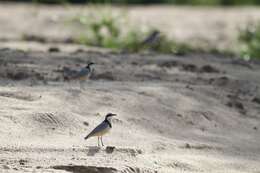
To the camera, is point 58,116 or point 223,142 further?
point 223,142

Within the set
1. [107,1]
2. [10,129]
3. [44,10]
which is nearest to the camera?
[10,129]

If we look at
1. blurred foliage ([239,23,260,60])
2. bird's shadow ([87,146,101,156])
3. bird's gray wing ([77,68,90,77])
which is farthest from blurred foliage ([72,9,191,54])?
bird's shadow ([87,146,101,156])

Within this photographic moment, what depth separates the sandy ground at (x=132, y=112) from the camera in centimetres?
710

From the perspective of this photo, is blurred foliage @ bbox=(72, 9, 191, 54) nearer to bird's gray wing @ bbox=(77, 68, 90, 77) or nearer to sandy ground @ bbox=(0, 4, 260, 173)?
sandy ground @ bbox=(0, 4, 260, 173)

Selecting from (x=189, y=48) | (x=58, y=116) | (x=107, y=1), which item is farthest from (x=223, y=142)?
(x=107, y=1)

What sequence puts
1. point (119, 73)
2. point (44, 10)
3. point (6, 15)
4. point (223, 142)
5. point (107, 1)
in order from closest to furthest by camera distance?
1. point (223, 142)
2. point (119, 73)
3. point (6, 15)
4. point (44, 10)
5. point (107, 1)

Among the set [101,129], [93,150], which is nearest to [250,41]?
[101,129]

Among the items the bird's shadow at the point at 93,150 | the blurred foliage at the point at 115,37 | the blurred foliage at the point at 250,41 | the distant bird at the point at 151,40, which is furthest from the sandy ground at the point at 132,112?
the blurred foliage at the point at 250,41

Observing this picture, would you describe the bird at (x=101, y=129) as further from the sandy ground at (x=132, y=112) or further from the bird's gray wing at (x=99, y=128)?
the sandy ground at (x=132, y=112)

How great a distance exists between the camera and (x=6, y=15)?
705 inches

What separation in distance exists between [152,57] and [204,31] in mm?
6909

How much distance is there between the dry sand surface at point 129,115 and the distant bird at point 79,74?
0.12 meters

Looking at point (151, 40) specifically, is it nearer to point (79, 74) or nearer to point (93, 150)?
point (79, 74)

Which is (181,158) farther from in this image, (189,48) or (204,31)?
(204,31)
